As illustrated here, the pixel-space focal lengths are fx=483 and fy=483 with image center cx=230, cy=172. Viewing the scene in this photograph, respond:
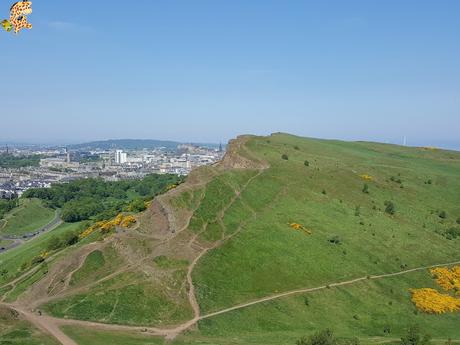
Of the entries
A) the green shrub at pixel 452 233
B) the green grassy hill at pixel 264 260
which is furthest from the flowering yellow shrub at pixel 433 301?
the green shrub at pixel 452 233

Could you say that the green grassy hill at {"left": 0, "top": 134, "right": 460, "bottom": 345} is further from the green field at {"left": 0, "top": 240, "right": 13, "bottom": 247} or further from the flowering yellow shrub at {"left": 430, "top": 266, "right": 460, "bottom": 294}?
the green field at {"left": 0, "top": 240, "right": 13, "bottom": 247}

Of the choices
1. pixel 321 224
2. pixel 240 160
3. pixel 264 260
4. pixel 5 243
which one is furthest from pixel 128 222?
pixel 5 243

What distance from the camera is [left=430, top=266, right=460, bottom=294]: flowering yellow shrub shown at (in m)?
85.5

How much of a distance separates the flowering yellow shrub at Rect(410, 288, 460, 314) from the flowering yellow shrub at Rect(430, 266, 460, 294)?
3093 millimetres

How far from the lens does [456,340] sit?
6656cm

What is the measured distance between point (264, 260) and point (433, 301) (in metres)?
28.7

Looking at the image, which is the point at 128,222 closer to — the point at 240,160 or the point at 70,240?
the point at 70,240

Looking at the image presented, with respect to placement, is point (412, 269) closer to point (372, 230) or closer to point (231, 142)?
point (372, 230)

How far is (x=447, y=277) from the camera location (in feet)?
287

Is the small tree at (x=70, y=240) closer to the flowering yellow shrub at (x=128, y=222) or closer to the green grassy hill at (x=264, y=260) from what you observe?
the flowering yellow shrub at (x=128, y=222)

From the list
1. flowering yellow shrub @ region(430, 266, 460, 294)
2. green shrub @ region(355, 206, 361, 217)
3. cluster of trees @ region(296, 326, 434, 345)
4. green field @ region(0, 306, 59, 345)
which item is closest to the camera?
cluster of trees @ region(296, 326, 434, 345)

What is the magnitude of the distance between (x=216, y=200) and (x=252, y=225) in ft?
31.4

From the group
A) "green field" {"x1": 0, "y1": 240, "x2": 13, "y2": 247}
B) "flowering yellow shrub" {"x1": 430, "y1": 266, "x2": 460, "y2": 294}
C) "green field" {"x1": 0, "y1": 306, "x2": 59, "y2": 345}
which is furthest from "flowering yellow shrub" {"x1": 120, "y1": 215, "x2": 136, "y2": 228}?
"green field" {"x1": 0, "y1": 240, "x2": 13, "y2": 247}

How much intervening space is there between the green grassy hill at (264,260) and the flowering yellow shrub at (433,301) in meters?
1.21
